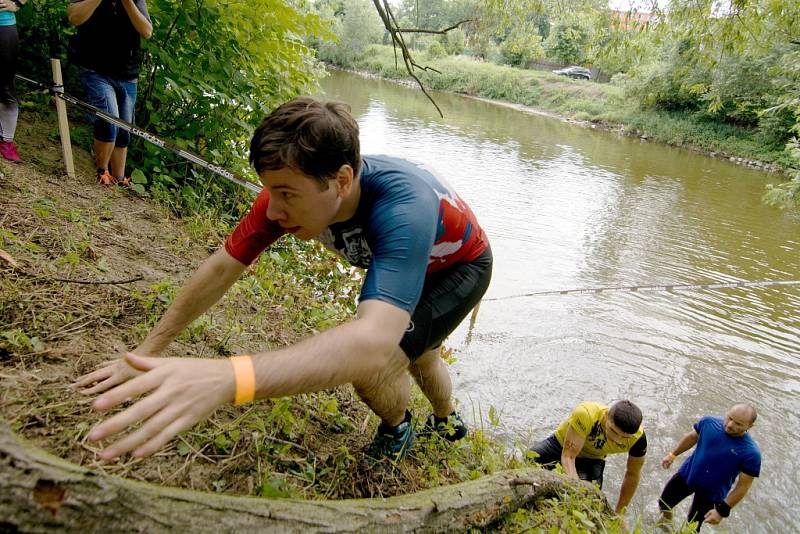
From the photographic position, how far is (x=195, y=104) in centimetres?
489

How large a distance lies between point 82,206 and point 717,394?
25.1 ft

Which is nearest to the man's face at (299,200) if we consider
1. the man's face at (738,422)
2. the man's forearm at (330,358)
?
the man's forearm at (330,358)

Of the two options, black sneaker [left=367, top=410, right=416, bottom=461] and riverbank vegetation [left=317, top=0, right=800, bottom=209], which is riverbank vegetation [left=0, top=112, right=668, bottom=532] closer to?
black sneaker [left=367, top=410, right=416, bottom=461]

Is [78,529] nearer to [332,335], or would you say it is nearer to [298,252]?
[332,335]

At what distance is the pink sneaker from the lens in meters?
3.76

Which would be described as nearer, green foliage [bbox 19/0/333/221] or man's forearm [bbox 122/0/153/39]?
man's forearm [bbox 122/0/153/39]

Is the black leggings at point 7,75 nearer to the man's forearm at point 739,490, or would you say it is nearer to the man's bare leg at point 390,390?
the man's bare leg at point 390,390

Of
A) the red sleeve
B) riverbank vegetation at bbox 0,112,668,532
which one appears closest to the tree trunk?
riverbank vegetation at bbox 0,112,668,532

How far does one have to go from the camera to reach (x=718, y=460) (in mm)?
4379

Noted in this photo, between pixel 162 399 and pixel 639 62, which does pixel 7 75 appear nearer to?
pixel 162 399

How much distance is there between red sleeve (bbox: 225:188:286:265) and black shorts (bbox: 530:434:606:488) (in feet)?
10.5

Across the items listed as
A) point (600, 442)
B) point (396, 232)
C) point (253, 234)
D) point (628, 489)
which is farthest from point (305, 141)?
point (628, 489)

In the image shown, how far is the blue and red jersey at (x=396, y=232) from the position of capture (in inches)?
58.3

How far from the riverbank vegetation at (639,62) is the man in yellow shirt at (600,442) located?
3075 millimetres
